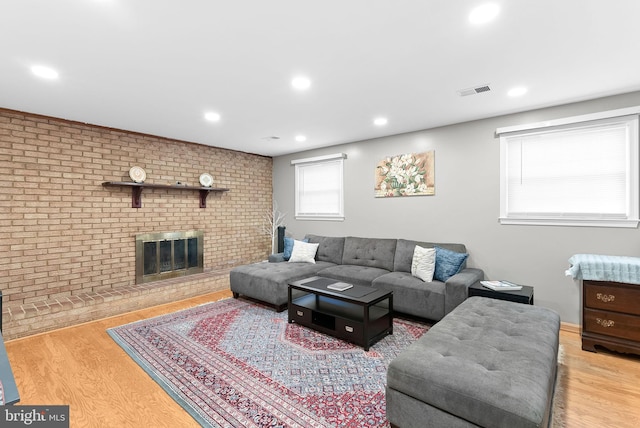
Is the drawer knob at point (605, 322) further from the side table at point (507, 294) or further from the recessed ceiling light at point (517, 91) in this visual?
the recessed ceiling light at point (517, 91)

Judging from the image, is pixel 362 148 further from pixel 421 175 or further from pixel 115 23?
pixel 115 23

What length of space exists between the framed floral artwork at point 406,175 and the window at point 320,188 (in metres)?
0.79

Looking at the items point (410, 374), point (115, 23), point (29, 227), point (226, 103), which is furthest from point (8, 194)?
point (410, 374)

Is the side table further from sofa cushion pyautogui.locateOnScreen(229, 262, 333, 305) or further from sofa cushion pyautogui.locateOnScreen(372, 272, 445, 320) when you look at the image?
sofa cushion pyautogui.locateOnScreen(229, 262, 333, 305)

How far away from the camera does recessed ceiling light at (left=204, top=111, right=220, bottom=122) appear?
3603mm

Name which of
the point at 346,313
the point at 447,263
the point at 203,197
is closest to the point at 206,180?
the point at 203,197

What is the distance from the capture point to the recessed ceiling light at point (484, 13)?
5.65 ft

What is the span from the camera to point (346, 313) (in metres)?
3.12

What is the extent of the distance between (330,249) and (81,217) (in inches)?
136

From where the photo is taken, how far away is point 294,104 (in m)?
3.30

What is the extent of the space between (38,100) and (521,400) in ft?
15.2

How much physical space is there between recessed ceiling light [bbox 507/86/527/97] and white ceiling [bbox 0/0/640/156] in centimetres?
6

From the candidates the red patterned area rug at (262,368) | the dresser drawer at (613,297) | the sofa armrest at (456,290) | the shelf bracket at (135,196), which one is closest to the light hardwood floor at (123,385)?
the red patterned area rug at (262,368)

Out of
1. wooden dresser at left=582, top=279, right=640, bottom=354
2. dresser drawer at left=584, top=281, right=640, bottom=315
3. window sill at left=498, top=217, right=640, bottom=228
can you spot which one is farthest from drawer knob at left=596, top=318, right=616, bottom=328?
window sill at left=498, top=217, right=640, bottom=228
